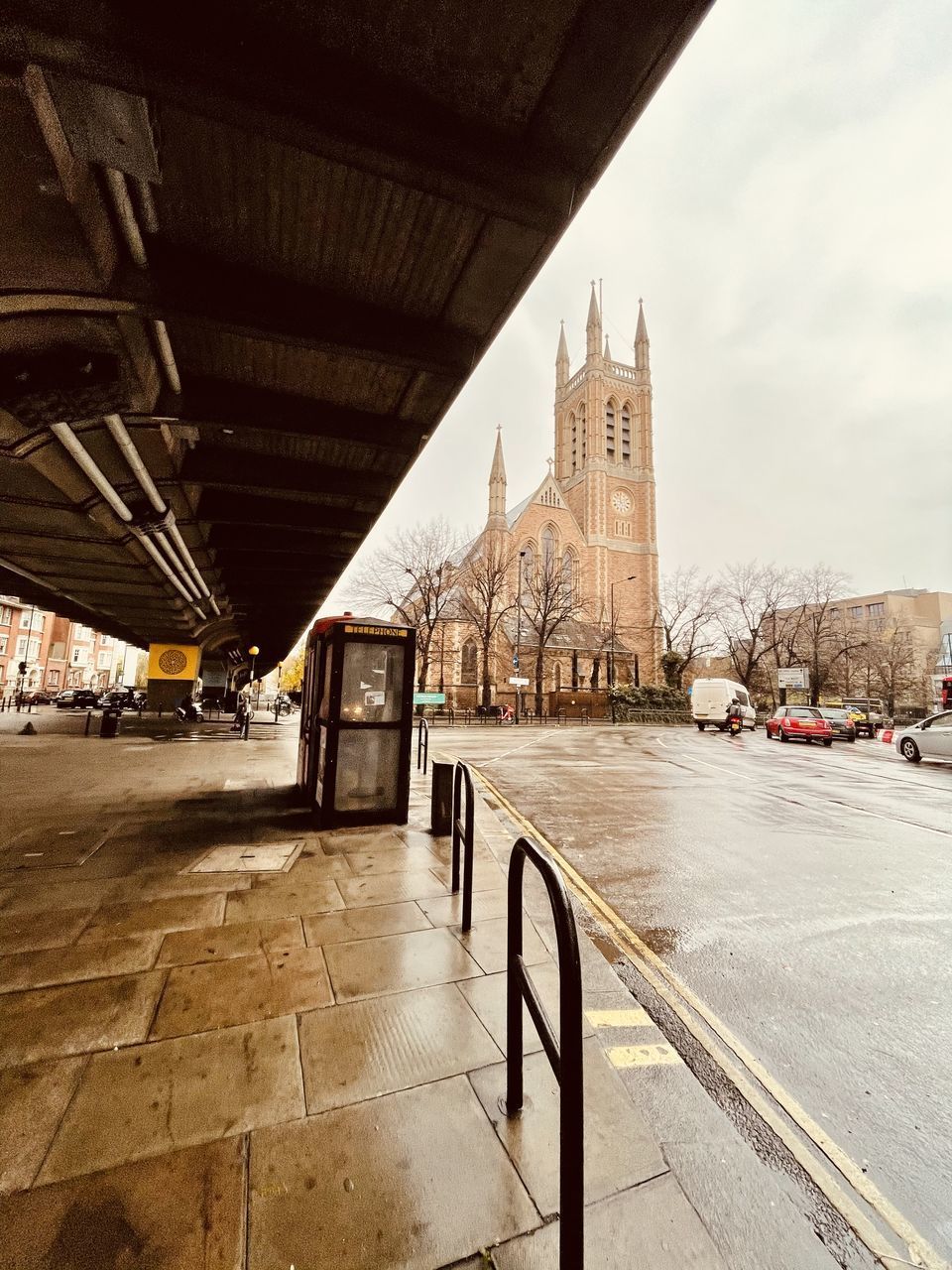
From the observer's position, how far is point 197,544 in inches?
382

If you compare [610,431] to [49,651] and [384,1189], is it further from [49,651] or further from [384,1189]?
[49,651]

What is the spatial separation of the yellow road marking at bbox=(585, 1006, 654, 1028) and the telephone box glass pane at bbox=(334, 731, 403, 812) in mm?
4128

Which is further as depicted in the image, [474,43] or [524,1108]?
[474,43]

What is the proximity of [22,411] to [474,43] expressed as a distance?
4254 mm

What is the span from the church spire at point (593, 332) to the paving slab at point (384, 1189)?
65892 mm

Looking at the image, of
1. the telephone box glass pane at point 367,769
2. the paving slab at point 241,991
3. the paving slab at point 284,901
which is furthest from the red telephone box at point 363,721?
the paving slab at point 241,991

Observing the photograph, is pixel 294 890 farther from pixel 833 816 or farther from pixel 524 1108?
pixel 833 816

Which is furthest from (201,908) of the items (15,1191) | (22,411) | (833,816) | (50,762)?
(50,762)

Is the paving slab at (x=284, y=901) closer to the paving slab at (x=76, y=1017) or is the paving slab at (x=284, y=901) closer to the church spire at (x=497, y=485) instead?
the paving slab at (x=76, y=1017)

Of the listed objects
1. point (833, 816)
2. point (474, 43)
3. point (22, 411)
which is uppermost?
point (474, 43)

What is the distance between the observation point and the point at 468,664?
149ft

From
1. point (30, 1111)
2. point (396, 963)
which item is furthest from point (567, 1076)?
point (30, 1111)

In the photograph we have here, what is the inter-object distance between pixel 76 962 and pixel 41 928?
743 mm

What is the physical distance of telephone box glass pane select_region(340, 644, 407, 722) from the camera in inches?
263
